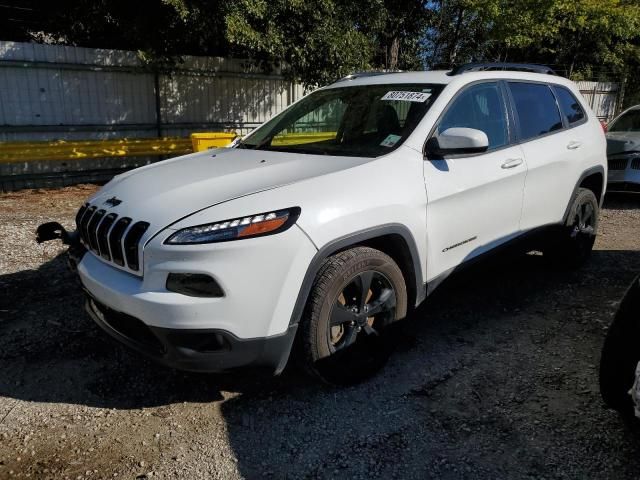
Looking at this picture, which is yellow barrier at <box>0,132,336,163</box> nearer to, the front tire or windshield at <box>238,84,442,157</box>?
windshield at <box>238,84,442,157</box>

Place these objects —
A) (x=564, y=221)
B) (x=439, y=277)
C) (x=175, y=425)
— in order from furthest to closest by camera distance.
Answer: (x=564, y=221) → (x=439, y=277) → (x=175, y=425)

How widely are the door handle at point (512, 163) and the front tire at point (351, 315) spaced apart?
1261mm

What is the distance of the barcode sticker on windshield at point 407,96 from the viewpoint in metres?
3.40

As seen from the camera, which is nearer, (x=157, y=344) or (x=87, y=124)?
(x=157, y=344)

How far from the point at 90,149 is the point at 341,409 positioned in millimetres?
7755

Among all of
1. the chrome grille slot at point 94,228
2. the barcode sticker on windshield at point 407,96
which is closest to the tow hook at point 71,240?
the chrome grille slot at point 94,228

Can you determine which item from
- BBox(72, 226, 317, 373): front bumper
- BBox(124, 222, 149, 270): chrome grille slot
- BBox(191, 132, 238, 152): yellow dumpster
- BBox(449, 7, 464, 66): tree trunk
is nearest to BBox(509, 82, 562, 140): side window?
BBox(72, 226, 317, 373): front bumper

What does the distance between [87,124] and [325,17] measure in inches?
180

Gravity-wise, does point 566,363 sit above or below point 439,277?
below

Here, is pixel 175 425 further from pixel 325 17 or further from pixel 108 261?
pixel 325 17

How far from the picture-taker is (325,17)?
9.01 m

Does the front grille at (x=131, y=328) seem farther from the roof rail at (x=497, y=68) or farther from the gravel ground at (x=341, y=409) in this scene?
the roof rail at (x=497, y=68)

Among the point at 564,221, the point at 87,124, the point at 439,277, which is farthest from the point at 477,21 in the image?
the point at 439,277

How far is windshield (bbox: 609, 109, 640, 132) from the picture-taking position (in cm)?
859
